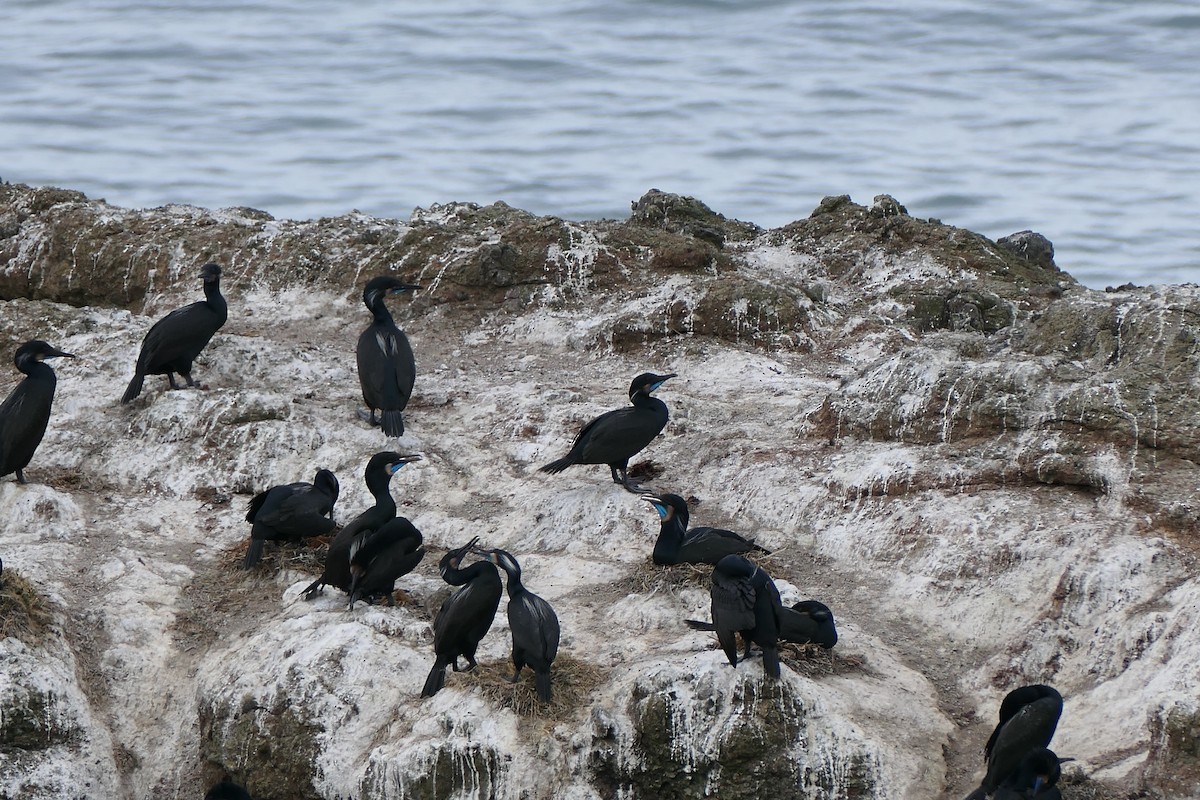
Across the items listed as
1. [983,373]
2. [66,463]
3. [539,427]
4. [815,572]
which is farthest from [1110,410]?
[66,463]

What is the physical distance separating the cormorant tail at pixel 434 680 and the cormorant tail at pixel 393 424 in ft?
11.2

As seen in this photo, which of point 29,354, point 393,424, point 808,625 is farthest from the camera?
point 393,424

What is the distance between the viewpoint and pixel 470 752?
891 cm

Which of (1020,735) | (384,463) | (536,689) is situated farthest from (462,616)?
(1020,735)

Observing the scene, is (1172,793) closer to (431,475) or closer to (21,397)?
(431,475)

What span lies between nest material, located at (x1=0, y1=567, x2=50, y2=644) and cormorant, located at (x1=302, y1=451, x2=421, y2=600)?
1.65 meters

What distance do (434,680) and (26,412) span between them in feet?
14.1

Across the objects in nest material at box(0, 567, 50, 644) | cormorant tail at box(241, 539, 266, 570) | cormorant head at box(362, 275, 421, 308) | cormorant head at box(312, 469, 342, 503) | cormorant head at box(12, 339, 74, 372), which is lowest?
cormorant tail at box(241, 539, 266, 570)

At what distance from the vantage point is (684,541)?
1024 centimetres

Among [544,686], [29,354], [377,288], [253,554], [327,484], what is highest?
[377,288]

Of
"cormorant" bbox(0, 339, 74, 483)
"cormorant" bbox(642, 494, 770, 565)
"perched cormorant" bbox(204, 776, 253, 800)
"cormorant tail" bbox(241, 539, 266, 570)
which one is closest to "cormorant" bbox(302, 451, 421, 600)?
"cormorant tail" bbox(241, 539, 266, 570)

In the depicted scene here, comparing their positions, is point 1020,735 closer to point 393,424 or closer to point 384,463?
point 384,463

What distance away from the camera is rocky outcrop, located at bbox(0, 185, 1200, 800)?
8906mm

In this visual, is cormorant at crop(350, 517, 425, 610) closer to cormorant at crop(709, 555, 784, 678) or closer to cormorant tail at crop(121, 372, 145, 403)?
cormorant at crop(709, 555, 784, 678)
